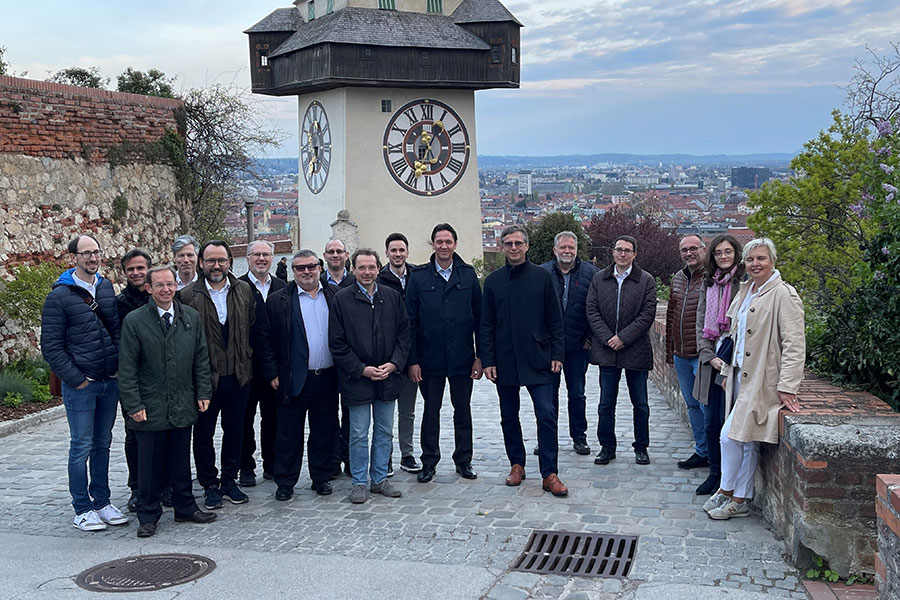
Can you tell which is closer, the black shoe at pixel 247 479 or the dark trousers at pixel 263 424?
the dark trousers at pixel 263 424

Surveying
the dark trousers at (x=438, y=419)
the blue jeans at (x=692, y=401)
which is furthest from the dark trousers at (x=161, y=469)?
the blue jeans at (x=692, y=401)

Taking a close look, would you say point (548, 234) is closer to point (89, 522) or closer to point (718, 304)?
point (718, 304)

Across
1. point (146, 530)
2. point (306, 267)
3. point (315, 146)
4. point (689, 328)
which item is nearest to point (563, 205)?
point (315, 146)

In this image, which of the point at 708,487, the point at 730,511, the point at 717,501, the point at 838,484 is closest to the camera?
the point at 838,484

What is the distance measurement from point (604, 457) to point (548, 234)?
2057 cm

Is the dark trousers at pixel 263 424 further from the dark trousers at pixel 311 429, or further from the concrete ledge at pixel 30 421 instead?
the concrete ledge at pixel 30 421

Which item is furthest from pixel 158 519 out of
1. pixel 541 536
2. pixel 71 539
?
pixel 541 536

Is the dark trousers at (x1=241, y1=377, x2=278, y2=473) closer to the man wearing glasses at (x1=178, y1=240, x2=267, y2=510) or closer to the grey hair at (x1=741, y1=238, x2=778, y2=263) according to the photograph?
the man wearing glasses at (x1=178, y1=240, x2=267, y2=510)

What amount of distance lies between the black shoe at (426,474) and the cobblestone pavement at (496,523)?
74 mm

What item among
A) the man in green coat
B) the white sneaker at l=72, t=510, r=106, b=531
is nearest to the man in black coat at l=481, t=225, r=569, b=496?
the man in green coat

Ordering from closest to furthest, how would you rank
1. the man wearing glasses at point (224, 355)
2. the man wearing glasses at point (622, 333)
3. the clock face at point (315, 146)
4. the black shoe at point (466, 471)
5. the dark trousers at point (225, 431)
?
1. the man wearing glasses at point (224, 355)
2. the dark trousers at point (225, 431)
3. the black shoe at point (466, 471)
4. the man wearing glasses at point (622, 333)
5. the clock face at point (315, 146)

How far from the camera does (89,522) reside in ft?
21.6

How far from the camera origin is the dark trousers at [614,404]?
311 inches

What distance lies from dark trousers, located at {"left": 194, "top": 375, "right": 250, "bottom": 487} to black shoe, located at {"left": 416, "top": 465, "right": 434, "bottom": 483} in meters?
1.51
